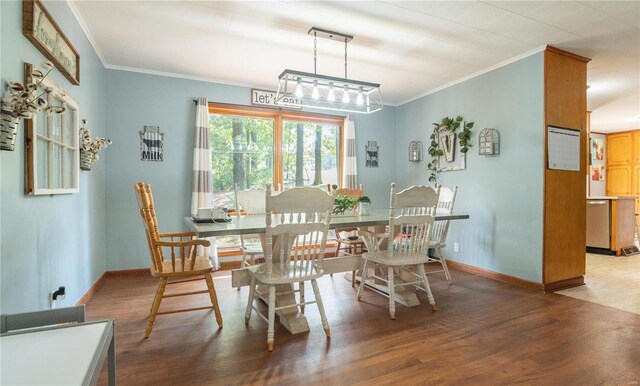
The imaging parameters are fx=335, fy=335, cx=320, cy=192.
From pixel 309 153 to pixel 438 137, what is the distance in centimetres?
183

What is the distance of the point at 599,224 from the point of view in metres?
5.16

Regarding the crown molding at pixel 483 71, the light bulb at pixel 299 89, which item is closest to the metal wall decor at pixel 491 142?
the crown molding at pixel 483 71

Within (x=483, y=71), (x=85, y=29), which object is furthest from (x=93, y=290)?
(x=483, y=71)

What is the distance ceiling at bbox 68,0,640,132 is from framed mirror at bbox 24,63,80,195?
90 centimetres

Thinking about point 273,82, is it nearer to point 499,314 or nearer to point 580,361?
point 499,314

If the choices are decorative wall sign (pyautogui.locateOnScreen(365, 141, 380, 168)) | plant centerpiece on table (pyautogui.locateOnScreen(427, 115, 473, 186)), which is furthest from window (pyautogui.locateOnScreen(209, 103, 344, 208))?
plant centerpiece on table (pyautogui.locateOnScreen(427, 115, 473, 186))

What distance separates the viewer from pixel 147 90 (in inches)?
156

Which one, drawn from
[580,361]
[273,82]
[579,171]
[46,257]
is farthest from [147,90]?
[579,171]

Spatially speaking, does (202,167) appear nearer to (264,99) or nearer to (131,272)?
(264,99)

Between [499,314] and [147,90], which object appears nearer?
[499,314]

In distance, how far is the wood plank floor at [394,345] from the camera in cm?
180

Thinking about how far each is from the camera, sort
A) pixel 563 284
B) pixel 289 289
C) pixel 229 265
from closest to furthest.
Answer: pixel 289 289 < pixel 563 284 < pixel 229 265

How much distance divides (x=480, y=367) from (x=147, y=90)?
13.8 ft

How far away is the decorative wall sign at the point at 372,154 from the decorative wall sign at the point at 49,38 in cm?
373
